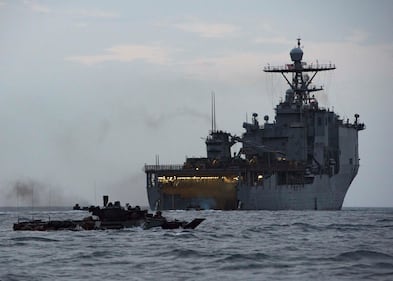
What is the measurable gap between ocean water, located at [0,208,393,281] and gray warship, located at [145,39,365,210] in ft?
205

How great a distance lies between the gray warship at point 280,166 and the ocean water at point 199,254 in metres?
62.4

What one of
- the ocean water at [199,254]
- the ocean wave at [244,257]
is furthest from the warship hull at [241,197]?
the ocean wave at [244,257]

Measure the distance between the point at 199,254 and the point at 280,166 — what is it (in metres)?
93.1

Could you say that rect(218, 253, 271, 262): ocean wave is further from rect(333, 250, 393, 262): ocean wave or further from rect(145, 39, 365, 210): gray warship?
rect(145, 39, 365, 210): gray warship

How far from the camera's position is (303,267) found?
5341cm

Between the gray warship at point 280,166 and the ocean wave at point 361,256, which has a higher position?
the gray warship at point 280,166

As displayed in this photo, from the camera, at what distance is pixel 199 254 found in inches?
2447

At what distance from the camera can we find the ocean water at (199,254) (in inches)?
2024

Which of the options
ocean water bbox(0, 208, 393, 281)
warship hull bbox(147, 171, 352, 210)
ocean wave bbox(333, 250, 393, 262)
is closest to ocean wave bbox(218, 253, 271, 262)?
ocean water bbox(0, 208, 393, 281)

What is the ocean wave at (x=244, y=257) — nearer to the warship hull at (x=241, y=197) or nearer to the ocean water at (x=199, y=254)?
the ocean water at (x=199, y=254)

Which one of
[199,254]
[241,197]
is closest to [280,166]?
[241,197]

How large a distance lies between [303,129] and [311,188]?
950 cm

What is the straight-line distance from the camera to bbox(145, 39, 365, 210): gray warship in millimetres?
151625

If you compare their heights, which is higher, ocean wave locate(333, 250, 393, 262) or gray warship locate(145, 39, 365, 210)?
gray warship locate(145, 39, 365, 210)
